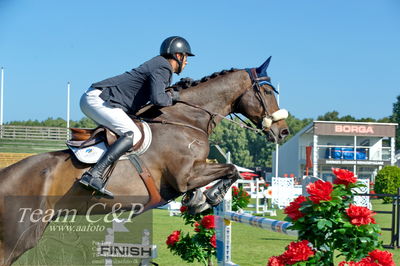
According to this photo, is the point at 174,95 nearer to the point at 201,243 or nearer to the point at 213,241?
the point at 213,241

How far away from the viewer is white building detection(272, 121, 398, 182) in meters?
47.8

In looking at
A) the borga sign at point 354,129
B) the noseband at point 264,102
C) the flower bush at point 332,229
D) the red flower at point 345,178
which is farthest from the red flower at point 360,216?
the borga sign at point 354,129

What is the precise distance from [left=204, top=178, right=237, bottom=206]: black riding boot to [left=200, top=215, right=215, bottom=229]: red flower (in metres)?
1.81

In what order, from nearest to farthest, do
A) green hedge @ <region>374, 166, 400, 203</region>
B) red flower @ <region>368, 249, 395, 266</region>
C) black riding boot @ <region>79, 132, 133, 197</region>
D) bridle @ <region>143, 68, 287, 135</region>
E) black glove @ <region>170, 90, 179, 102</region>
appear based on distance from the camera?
red flower @ <region>368, 249, 395, 266</region> → black riding boot @ <region>79, 132, 133, 197</region> → black glove @ <region>170, 90, 179, 102</region> → bridle @ <region>143, 68, 287, 135</region> → green hedge @ <region>374, 166, 400, 203</region>

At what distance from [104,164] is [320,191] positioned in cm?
217

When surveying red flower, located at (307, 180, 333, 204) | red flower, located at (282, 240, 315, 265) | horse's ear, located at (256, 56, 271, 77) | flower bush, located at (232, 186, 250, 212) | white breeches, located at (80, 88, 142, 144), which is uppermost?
horse's ear, located at (256, 56, 271, 77)

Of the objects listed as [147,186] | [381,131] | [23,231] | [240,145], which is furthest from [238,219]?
[240,145]

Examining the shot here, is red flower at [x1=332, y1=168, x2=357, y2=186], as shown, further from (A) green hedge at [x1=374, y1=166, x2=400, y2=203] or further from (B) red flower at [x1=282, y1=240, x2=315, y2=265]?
→ (A) green hedge at [x1=374, y1=166, x2=400, y2=203]

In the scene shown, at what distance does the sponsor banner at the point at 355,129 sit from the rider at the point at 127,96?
45.9m

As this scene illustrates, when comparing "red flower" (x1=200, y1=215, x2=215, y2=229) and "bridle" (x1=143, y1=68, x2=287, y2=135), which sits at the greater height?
"bridle" (x1=143, y1=68, x2=287, y2=135)

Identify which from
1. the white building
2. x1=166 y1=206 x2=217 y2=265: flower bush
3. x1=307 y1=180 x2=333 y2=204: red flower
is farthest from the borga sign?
x1=307 y1=180 x2=333 y2=204: red flower

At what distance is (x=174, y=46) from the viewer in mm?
5570

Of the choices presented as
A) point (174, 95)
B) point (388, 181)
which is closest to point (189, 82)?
point (174, 95)

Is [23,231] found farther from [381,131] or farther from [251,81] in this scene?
[381,131]
